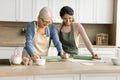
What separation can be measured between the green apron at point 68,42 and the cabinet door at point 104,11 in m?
2.37

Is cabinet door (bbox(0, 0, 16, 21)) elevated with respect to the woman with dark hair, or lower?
elevated

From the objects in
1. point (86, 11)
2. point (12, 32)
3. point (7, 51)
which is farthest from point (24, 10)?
point (86, 11)

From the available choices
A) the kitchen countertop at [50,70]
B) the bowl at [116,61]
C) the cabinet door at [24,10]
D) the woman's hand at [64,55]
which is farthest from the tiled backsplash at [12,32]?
the kitchen countertop at [50,70]

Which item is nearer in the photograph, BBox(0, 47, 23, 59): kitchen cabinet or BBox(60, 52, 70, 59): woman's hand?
BBox(60, 52, 70, 59): woman's hand

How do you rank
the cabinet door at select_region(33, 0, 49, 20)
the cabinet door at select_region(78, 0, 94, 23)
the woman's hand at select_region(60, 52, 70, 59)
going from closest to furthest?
the woman's hand at select_region(60, 52, 70, 59) < the cabinet door at select_region(33, 0, 49, 20) < the cabinet door at select_region(78, 0, 94, 23)

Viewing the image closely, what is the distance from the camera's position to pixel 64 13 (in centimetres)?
282

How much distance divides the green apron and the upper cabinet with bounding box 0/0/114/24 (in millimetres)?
2075

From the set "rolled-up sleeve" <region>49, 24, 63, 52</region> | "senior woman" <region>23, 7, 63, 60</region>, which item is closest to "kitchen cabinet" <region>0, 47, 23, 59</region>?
"senior woman" <region>23, 7, 63, 60</region>

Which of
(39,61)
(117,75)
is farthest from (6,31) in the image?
(117,75)

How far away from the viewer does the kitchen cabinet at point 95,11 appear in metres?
5.11

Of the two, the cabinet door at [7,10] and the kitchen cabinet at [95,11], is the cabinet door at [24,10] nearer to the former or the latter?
the cabinet door at [7,10]

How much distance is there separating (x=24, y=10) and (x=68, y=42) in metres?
2.15

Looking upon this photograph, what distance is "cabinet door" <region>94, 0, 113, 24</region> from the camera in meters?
5.18

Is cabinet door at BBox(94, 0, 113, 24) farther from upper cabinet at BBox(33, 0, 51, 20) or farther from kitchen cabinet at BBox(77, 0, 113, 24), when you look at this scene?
upper cabinet at BBox(33, 0, 51, 20)
